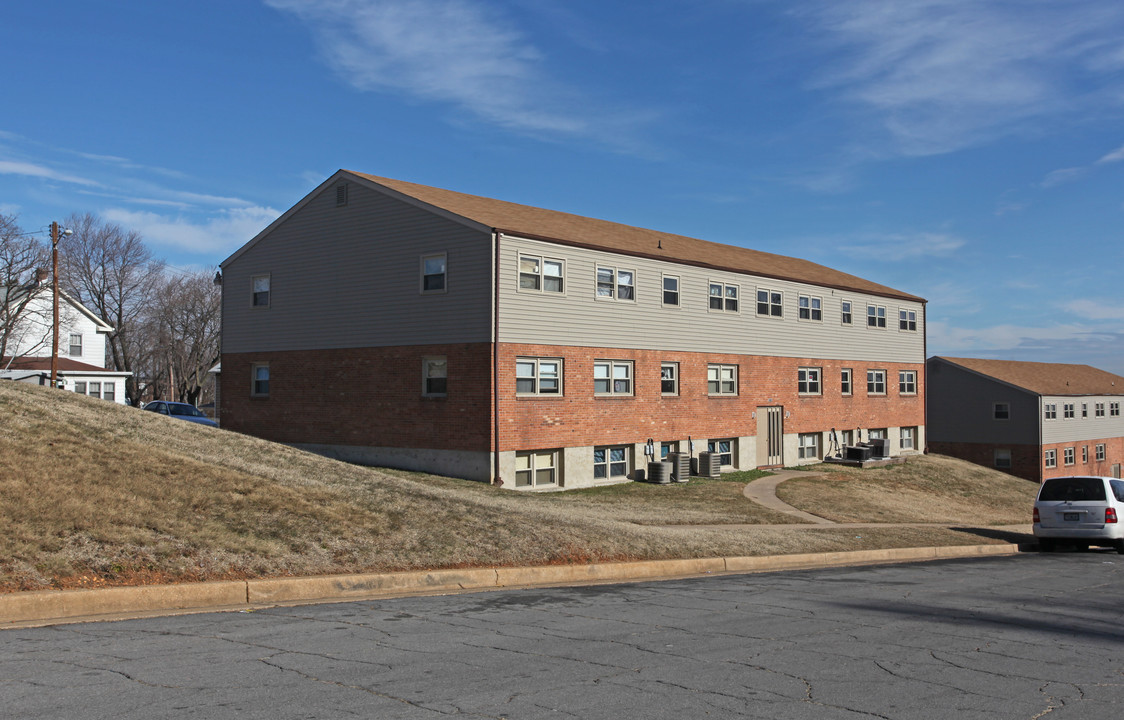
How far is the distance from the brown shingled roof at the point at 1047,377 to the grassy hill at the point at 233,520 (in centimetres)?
4210

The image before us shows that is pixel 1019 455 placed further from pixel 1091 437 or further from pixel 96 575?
pixel 96 575

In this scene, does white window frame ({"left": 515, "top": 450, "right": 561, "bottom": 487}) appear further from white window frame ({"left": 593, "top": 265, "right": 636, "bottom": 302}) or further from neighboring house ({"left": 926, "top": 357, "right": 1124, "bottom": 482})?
neighboring house ({"left": 926, "top": 357, "right": 1124, "bottom": 482})

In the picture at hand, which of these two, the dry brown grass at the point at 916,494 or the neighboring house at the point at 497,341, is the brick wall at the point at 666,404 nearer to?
the neighboring house at the point at 497,341

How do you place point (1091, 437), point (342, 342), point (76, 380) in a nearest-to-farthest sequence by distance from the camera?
1. point (342, 342)
2. point (76, 380)
3. point (1091, 437)

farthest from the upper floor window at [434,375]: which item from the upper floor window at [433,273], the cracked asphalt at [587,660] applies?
the cracked asphalt at [587,660]

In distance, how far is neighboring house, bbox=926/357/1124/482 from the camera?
181 feet

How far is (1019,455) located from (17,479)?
56661mm

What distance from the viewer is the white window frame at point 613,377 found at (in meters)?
26.1

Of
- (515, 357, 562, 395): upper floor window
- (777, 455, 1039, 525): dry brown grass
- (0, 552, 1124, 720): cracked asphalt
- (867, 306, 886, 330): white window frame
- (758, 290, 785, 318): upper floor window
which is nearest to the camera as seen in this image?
(0, 552, 1124, 720): cracked asphalt

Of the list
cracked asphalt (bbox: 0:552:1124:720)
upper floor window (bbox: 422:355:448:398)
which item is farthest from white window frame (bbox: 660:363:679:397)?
cracked asphalt (bbox: 0:552:1124:720)

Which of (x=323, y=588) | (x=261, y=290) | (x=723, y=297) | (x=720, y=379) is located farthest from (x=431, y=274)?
(x=323, y=588)

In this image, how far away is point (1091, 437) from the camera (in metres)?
60.7

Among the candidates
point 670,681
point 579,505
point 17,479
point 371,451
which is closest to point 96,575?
point 17,479

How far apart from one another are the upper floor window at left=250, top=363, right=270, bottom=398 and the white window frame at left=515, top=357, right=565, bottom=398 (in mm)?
9637
